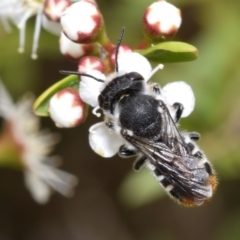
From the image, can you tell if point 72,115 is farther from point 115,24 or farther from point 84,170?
point 84,170

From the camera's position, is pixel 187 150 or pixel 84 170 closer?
pixel 187 150

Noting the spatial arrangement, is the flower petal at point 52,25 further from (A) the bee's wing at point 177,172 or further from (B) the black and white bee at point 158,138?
(A) the bee's wing at point 177,172

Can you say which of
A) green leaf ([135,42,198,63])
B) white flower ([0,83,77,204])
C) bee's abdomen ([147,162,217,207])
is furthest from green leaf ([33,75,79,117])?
white flower ([0,83,77,204])

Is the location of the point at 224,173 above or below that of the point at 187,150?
below

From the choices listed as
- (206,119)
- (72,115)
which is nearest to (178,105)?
(72,115)

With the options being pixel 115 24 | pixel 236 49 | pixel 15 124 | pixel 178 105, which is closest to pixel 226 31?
pixel 236 49

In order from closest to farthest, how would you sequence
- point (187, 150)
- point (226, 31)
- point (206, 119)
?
point (187, 150)
point (206, 119)
point (226, 31)

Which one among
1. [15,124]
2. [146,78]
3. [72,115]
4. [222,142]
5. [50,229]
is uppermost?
[146,78]

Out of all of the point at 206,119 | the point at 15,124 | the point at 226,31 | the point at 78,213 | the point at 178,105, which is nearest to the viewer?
the point at 178,105

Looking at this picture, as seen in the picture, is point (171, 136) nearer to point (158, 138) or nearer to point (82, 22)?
point (158, 138)

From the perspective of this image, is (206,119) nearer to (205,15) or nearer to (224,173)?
(224,173)
